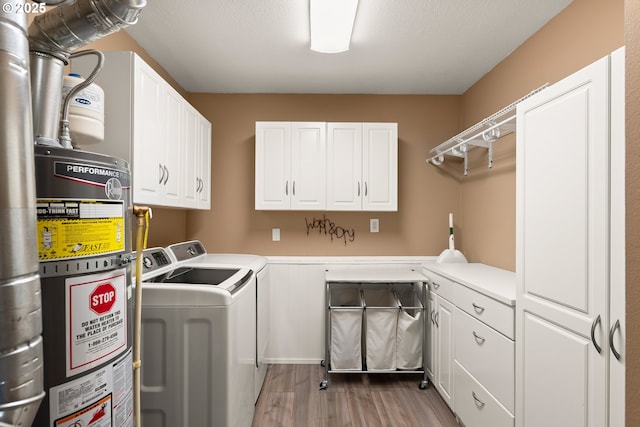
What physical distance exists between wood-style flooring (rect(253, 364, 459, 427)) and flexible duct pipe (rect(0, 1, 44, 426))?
1809 millimetres

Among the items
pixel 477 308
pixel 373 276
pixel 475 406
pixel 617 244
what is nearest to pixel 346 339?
pixel 373 276

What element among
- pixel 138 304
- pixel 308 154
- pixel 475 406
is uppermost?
pixel 308 154

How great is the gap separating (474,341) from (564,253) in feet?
3.00

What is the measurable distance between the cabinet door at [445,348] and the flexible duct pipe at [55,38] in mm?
2259

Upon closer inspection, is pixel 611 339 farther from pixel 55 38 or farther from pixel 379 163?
pixel 379 163

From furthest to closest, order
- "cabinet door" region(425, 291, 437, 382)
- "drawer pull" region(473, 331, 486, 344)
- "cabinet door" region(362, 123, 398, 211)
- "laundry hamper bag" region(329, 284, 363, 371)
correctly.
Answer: "cabinet door" region(362, 123, 398, 211) < "laundry hamper bag" region(329, 284, 363, 371) < "cabinet door" region(425, 291, 437, 382) < "drawer pull" region(473, 331, 486, 344)

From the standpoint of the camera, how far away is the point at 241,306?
1833 mm

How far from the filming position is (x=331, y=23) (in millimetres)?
1914

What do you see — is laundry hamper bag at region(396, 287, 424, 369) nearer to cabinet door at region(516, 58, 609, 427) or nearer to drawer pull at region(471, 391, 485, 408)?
drawer pull at region(471, 391, 485, 408)

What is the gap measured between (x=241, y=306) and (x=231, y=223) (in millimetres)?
1505

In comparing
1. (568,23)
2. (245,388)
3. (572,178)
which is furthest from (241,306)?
(568,23)

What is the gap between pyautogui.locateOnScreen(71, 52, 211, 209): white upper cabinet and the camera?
1.60m

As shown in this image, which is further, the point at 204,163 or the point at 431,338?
the point at 204,163

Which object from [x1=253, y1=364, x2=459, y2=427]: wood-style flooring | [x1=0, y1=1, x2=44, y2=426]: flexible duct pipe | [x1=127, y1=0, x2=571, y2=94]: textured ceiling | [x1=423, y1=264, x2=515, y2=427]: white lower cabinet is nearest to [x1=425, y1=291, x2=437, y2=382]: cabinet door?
[x1=423, y1=264, x2=515, y2=427]: white lower cabinet
